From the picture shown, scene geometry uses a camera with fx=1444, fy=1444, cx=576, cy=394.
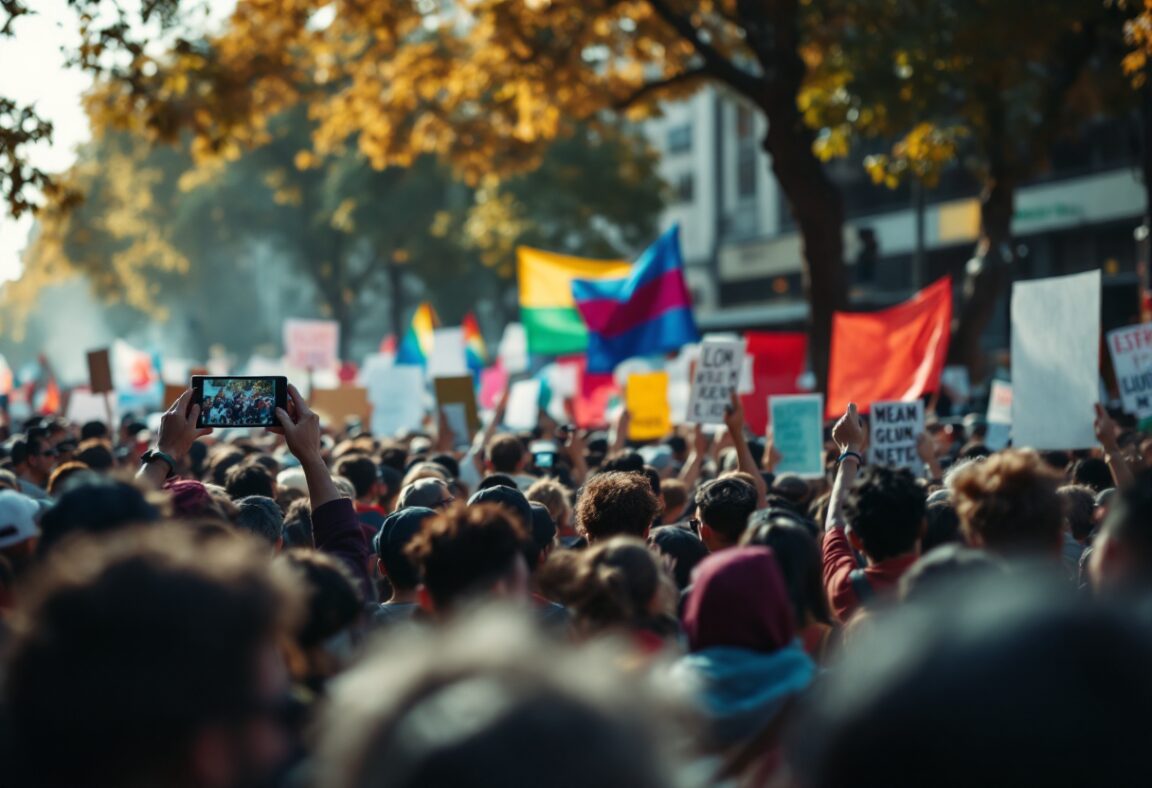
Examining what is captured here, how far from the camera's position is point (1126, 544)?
10.3 feet

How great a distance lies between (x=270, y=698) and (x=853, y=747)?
0.73 m

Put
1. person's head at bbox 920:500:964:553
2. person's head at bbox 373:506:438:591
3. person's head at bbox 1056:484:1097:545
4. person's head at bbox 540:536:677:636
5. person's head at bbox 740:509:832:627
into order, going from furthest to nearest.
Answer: person's head at bbox 1056:484:1097:545 < person's head at bbox 920:500:964:553 < person's head at bbox 373:506:438:591 < person's head at bbox 740:509:832:627 < person's head at bbox 540:536:677:636

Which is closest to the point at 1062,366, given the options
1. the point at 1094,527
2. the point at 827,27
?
the point at 1094,527

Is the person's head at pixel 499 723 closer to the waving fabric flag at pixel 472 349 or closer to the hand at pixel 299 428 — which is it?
the hand at pixel 299 428

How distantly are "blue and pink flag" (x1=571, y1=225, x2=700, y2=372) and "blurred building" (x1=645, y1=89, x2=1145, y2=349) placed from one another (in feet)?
22.1

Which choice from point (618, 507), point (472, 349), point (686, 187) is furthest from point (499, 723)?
point (686, 187)

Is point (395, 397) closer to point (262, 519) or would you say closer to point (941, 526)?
point (262, 519)

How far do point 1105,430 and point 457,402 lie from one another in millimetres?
6691

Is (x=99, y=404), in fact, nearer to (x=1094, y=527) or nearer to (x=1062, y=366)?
(x=1062, y=366)

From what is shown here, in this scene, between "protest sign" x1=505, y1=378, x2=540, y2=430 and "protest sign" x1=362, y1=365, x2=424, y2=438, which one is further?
"protest sign" x1=505, y1=378, x2=540, y2=430

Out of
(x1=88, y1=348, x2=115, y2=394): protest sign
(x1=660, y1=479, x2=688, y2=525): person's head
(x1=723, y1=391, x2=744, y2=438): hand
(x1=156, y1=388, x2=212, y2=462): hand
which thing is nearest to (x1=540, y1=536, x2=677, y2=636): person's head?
(x1=156, y1=388, x2=212, y2=462): hand

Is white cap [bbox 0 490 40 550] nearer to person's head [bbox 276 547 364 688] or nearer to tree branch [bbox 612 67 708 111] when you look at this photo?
person's head [bbox 276 547 364 688]

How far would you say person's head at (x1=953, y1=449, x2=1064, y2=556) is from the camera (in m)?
4.06

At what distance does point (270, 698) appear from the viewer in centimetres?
171
